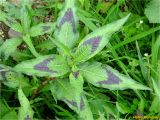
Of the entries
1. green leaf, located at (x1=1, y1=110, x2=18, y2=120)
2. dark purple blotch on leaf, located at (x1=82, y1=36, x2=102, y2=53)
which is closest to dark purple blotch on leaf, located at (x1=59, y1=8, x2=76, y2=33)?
dark purple blotch on leaf, located at (x1=82, y1=36, x2=102, y2=53)

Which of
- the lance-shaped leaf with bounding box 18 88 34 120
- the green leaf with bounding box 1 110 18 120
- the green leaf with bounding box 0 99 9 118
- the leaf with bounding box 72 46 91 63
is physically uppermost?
the leaf with bounding box 72 46 91 63

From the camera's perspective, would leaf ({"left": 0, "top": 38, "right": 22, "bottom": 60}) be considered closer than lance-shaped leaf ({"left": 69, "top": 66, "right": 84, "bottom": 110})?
No

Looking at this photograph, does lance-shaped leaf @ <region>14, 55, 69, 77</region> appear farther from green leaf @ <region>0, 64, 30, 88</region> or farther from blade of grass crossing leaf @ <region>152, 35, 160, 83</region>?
blade of grass crossing leaf @ <region>152, 35, 160, 83</region>

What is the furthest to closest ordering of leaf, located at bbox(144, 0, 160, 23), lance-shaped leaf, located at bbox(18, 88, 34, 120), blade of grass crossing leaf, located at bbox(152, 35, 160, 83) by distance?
leaf, located at bbox(144, 0, 160, 23) → blade of grass crossing leaf, located at bbox(152, 35, 160, 83) → lance-shaped leaf, located at bbox(18, 88, 34, 120)

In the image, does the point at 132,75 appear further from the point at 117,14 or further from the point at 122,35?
the point at 117,14

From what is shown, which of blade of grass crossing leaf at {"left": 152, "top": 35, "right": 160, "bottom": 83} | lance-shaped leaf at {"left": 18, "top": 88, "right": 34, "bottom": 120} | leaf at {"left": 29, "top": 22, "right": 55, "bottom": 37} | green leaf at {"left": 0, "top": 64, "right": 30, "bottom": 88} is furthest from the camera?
blade of grass crossing leaf at {"left": 152, "top": 35, "right": 160, "bottom": 83}

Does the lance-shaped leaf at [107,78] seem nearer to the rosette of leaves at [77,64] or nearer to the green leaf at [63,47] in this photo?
the rosette of leaves at [77,64]

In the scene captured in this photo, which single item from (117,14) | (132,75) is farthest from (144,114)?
(117,14)
